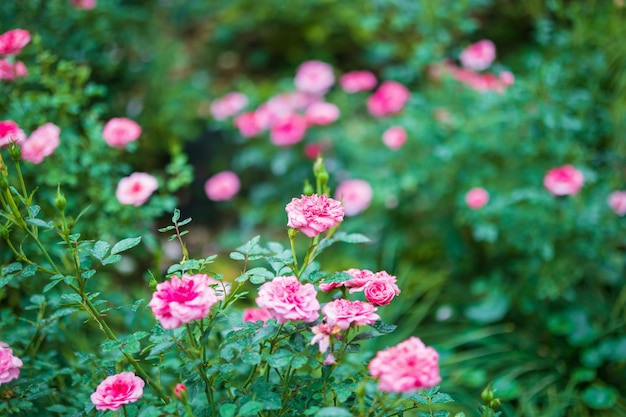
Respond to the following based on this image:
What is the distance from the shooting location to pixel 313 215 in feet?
2.92

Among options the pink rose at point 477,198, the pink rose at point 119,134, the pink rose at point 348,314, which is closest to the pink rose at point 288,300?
the pink rose at point 348,314

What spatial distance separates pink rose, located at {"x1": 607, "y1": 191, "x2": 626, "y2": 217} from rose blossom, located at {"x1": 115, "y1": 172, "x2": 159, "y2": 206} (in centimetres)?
138

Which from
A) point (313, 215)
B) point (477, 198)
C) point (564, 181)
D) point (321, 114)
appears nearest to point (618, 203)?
point (564, 181)

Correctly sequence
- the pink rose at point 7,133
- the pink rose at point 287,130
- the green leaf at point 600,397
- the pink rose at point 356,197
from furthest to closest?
1. the pink rose at point 287,130
2. the pink rose at point 356,197
3. the green leaf at point 600,397
4. the pink rose at point 7,133

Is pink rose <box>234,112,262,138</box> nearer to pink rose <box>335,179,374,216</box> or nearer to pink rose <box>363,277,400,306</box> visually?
pink rose <box>335,179,374,216</box>

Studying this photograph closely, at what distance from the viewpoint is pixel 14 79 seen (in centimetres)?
145

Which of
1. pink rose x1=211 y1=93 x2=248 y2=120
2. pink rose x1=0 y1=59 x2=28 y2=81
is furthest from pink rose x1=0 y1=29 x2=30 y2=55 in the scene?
pink rose x1=211 y1=93 x2=248 y2=120

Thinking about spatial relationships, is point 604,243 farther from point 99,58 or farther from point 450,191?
point 99,58

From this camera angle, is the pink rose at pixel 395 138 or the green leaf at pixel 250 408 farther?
the pink rose at pixel 395 138

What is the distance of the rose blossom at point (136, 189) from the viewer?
51.7 inches

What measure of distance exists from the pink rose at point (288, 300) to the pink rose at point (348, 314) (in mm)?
Answer: 29

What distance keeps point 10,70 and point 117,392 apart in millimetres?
953

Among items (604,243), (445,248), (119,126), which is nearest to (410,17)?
(445,248)

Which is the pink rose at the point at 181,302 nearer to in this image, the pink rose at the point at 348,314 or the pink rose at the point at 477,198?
the pink rose at the point at 348,314
